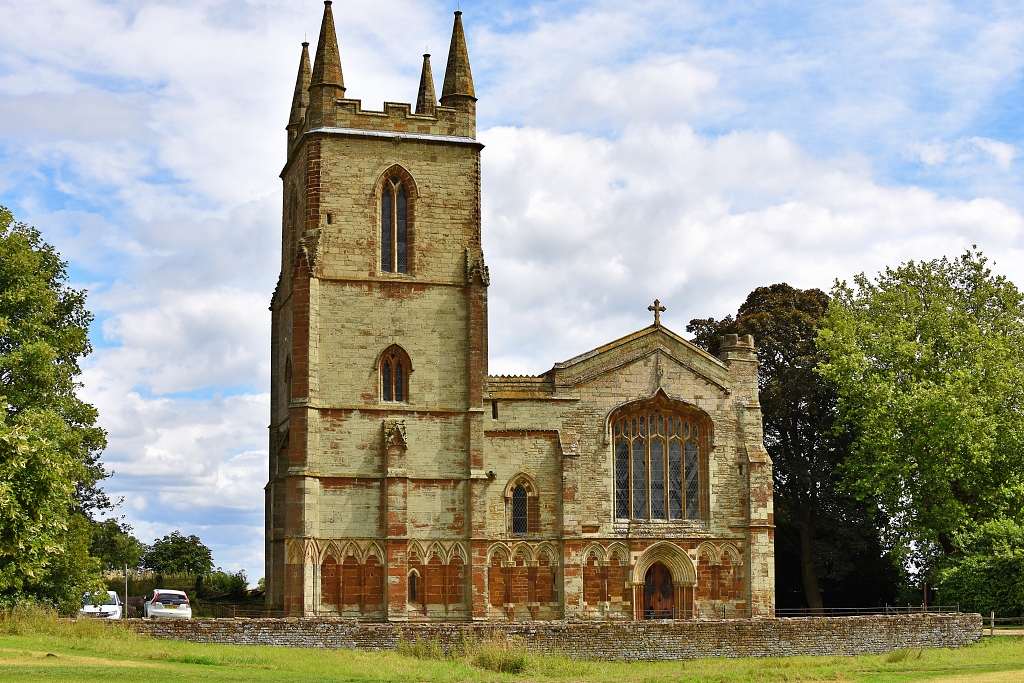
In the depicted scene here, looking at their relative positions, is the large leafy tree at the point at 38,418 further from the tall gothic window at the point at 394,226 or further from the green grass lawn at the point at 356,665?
the tall gothic window at the point at 394,226

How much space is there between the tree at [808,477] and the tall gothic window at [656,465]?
8220mm

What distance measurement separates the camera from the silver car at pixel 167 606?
39.2 m

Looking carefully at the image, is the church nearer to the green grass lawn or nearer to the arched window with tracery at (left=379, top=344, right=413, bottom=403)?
the arched window with tracery at (left=379, top=344, right=413, bottom=403)

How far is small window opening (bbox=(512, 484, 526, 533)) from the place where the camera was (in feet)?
140

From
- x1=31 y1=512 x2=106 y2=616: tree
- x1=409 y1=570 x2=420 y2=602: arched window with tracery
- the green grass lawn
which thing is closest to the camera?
the green grass lawn

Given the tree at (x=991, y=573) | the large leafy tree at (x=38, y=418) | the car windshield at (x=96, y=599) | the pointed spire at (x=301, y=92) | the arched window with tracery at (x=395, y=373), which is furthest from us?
the pointed spire at (x=301, y=92)

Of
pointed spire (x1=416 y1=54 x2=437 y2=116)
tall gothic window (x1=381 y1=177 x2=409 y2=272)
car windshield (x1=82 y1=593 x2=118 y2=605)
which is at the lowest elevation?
car windshield (x1=82 y1=593 x2=118 y2=605)

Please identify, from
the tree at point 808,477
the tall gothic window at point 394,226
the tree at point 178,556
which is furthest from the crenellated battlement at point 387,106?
the tree at point 178,556

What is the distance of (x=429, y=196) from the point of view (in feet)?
143

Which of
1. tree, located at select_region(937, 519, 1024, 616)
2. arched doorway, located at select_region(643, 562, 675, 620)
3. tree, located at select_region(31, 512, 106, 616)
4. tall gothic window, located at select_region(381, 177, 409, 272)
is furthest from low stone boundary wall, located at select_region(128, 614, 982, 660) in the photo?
Answer: tall gothic window, located at select_region(381, 177, 409, 272)

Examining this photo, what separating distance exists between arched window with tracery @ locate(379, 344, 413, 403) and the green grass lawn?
426 inches

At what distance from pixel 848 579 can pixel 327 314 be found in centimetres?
2347

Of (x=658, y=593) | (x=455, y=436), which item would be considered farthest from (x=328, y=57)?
(x=658, y=593)

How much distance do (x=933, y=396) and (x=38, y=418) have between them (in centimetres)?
2812
